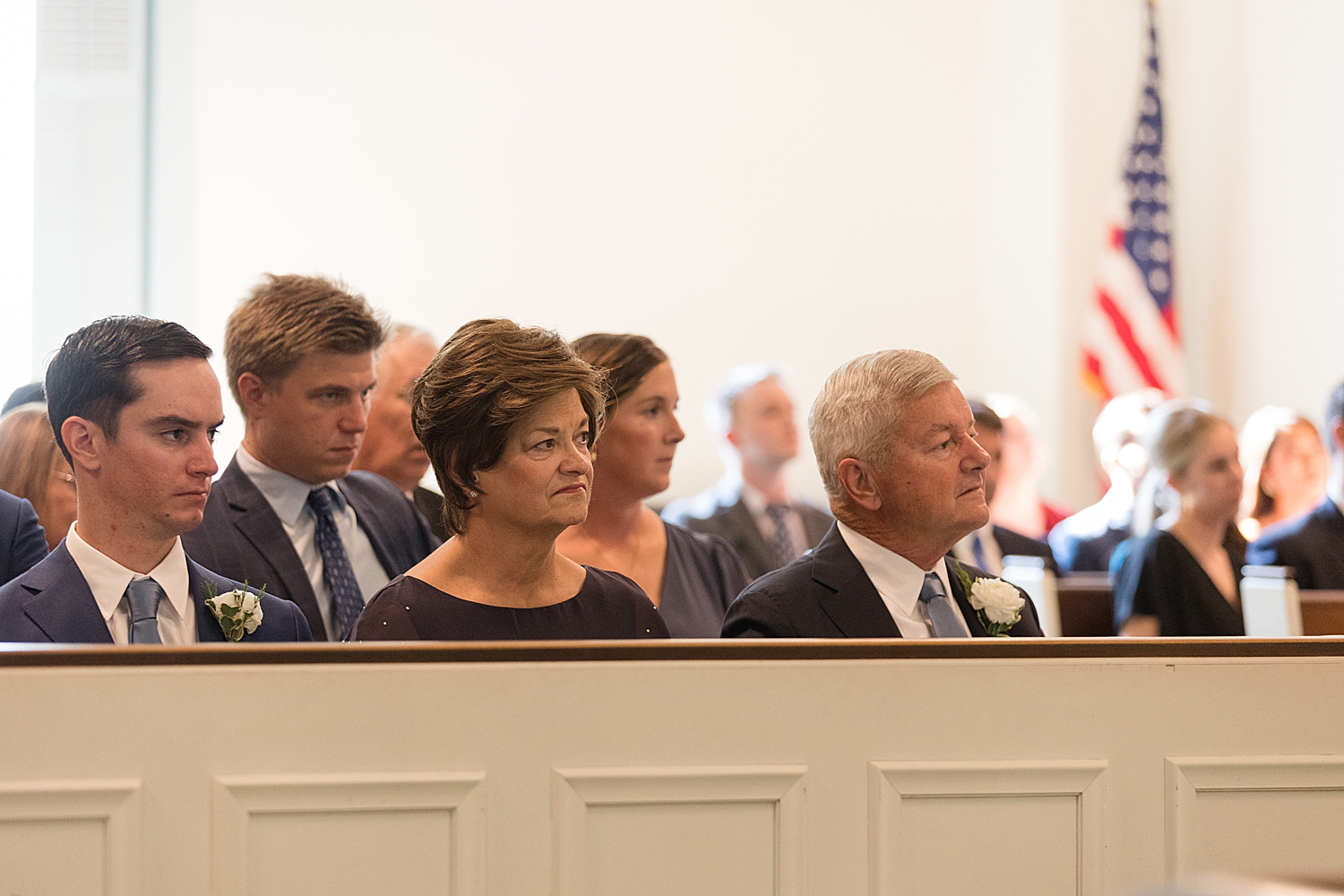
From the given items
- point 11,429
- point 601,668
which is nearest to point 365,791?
point 601,668

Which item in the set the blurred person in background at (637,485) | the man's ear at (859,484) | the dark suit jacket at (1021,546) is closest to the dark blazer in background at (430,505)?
the blurred person in background at (637,485)

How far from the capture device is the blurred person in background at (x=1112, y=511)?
6043mm

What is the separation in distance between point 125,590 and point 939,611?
1481 millimetres

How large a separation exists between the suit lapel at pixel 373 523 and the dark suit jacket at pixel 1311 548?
3.32 metres

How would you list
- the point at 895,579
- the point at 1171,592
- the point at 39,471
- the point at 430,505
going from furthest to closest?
the point at 1171,592
the point at 430,505
the point at 39,471
the point at 895,579

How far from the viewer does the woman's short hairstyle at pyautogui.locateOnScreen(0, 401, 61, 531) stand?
2.95 metres

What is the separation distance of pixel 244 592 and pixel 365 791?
1.63ft

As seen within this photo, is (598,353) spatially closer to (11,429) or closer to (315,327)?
(315,327)

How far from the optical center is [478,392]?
2.23 meters

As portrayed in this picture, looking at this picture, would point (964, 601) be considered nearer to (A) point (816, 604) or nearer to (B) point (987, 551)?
(A) point (816, 604)

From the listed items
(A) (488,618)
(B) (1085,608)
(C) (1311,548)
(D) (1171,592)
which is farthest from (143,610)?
(C) (1311,548)

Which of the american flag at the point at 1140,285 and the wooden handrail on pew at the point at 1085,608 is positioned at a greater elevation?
the american flag at the point at 1140,285

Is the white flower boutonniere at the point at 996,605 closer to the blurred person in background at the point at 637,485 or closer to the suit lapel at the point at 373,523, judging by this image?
the blurred person in background at the point at 637,485

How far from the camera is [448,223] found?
26.8ft
